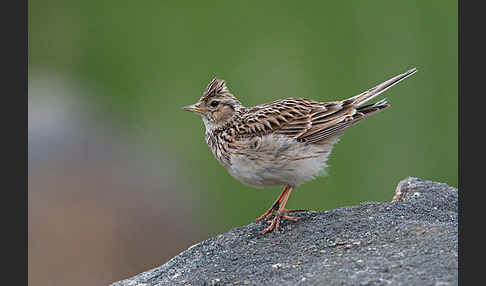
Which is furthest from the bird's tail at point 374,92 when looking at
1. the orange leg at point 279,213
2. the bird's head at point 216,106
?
the bird's head at point 216,106

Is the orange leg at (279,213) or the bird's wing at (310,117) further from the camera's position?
the bird's wing at (310,117)

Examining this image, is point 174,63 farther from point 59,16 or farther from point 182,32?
point 59,16

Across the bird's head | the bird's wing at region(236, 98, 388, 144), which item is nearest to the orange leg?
the bird's wing at region(236, 98, 388, 144)

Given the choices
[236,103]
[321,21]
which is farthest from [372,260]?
[321,21]

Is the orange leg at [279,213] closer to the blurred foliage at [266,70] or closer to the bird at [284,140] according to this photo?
the bird at [284,140]

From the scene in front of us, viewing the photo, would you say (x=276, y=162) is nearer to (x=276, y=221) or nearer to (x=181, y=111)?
(x=276, y=221)
